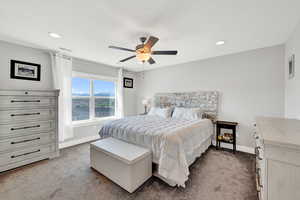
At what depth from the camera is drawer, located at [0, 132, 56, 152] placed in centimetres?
223

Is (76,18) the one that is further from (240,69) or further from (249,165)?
(249,165)

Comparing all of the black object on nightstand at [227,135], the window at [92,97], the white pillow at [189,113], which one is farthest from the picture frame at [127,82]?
the black object on nightstand at [227,135]

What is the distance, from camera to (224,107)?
3.34 m

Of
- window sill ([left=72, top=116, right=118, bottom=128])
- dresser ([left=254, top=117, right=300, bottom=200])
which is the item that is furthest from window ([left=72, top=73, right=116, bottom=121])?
dresser ([left=254, top=117, right=300, bottom=200])

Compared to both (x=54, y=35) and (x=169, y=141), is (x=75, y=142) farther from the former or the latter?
(x=169, y=141)

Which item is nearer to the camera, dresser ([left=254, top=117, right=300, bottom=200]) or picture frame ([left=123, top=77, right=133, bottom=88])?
dresser ([left=254, top=117, right=300, bottom=200])

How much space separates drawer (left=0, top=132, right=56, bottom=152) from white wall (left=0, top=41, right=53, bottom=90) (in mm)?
1194

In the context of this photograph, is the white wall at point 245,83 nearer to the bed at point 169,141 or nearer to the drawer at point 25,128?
the bed at point 169,141

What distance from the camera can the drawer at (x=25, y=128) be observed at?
7.34 feet

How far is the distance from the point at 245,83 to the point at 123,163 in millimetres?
3307

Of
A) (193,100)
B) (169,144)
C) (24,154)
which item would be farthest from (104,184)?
(193,100)

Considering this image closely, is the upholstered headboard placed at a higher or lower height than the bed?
higher

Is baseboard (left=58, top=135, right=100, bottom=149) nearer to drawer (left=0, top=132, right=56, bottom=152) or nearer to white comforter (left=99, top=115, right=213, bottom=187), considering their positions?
drawer (left=0, top=132, right=56, bottom=152)

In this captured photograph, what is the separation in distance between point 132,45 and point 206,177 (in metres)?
2.91
